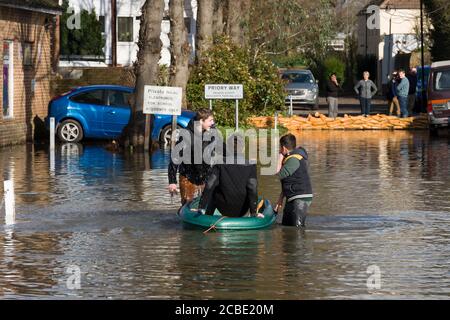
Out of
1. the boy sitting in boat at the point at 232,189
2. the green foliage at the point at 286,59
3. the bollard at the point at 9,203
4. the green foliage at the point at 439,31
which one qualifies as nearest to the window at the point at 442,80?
the green foliage at the point at 439,31

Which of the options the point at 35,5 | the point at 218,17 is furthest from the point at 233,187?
the point at 218,17

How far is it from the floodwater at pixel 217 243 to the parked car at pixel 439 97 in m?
12.7

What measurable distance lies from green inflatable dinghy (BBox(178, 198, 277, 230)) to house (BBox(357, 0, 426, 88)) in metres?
52.2

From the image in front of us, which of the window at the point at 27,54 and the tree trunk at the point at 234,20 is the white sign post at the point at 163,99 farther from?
the tree trunk at the point at 234,20

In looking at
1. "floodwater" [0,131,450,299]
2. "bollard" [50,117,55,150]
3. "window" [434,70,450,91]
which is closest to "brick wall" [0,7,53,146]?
"bollard" [50,117,55,150]

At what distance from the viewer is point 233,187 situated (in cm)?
1525

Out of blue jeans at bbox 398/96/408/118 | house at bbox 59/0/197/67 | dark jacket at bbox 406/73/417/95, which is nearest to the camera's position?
blue jeans at bbox 398/96/408/118

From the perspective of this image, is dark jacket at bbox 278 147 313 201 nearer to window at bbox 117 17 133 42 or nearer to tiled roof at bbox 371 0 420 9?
window at bbox 117 17 133 42

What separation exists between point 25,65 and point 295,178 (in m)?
19.5

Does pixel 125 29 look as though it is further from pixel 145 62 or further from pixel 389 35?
pixel 145 62

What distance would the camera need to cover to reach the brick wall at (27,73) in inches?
1252

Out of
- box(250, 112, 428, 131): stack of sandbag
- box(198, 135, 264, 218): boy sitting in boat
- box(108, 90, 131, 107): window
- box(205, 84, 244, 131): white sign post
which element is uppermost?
box(205, 84, 244, 131): white sign post

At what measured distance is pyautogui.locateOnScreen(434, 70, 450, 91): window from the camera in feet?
123
